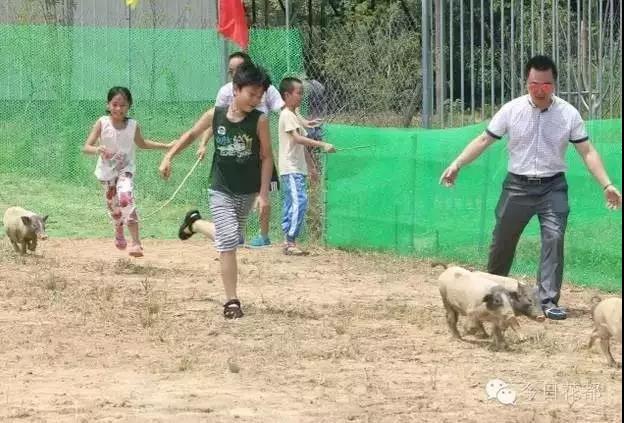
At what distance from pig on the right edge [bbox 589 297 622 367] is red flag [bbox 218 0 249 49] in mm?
7212

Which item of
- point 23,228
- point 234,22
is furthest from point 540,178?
point 234,22

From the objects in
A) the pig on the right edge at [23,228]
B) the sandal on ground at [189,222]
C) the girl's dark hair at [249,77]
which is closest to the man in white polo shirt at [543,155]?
the girl's dark hair at [249,77]

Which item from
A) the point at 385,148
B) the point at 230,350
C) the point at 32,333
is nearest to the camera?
the point at 230,350

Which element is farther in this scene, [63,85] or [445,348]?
[63,85]

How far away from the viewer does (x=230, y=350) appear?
24.6 feet

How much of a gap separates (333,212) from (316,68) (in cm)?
364

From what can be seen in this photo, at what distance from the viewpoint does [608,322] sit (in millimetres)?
6875

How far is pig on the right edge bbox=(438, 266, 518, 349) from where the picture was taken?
734cm

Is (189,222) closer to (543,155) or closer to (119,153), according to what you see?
(119,153)

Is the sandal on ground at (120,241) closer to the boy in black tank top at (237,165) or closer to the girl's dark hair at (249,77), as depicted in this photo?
the boy in black tank top at (237,165)

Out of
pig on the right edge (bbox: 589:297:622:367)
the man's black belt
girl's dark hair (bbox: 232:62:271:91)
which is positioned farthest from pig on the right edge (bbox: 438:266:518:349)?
girl's dark hair (bbox: 232:62:271:91)

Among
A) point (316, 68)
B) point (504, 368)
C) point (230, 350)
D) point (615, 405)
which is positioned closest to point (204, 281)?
point (230, 350)

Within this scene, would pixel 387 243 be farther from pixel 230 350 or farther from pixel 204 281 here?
pixel 230 350

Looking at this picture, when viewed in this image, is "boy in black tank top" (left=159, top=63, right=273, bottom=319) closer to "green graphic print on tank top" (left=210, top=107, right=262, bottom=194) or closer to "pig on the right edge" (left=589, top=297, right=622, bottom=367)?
"green graphic print on tank top" (left=210, top=107, right=262, bottom=194)
